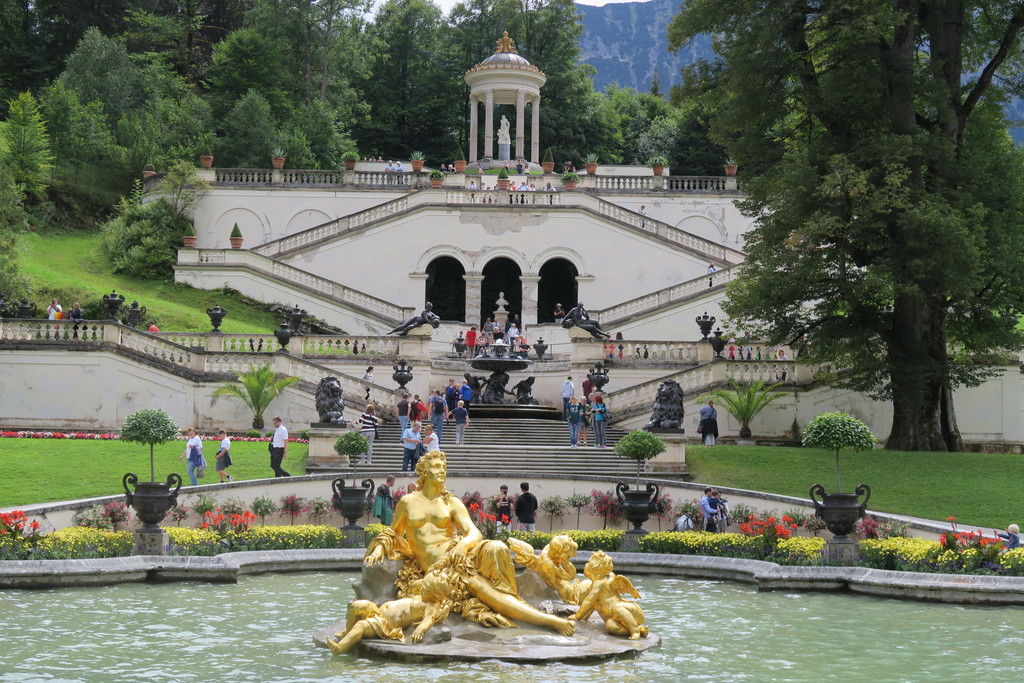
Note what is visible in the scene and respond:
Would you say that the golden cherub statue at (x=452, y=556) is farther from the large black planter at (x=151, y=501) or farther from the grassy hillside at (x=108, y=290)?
the grassy hillside at (x=108, y=290)

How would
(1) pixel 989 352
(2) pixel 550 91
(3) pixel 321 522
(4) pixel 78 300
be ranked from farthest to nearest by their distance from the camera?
(2) pixel 550 91 < (4) pixel 78 300 < (1) pixel 989 352 < (3) pixel 321 522

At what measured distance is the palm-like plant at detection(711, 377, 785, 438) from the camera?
1243 inches

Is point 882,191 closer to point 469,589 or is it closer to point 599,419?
point 599,419

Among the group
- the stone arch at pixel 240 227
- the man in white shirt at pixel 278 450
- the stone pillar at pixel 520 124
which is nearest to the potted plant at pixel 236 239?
the stone arch at pixel 240 227

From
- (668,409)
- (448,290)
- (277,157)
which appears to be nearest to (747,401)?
(668,409)

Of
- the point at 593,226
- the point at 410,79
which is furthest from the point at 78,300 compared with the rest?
the point at 410,79

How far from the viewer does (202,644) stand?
41.7 ft

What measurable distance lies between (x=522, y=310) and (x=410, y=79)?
30.2 metres

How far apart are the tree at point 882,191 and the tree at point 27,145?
32.1m

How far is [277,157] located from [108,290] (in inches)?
590

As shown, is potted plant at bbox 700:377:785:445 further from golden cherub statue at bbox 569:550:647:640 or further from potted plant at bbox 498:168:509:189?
potted plant at bbox 498:168:509:189

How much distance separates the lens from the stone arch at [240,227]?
174 ft

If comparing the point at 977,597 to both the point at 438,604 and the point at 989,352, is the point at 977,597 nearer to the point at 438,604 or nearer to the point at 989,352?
the point at 438,604

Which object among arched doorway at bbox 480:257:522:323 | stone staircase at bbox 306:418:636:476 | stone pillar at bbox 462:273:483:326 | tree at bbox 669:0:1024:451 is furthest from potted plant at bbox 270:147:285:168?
tree at bbox 669:0:1024:451
